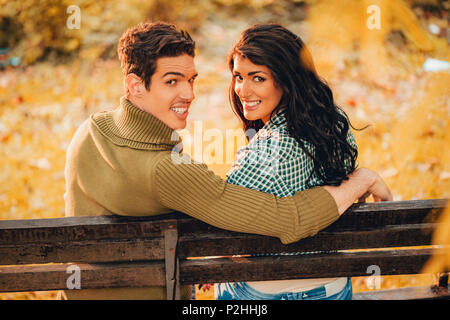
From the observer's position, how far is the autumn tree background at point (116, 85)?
458cm

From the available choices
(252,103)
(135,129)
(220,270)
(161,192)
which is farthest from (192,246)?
(252,103)

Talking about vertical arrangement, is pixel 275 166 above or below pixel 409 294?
above

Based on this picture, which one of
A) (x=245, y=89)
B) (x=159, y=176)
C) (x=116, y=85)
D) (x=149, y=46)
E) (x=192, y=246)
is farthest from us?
(x=116, y=85)

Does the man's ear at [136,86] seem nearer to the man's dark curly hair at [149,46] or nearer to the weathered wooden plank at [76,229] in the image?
the man's dark curly hair at [149,46]

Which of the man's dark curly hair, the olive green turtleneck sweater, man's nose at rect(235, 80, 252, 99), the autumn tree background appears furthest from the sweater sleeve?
the autumn tree background

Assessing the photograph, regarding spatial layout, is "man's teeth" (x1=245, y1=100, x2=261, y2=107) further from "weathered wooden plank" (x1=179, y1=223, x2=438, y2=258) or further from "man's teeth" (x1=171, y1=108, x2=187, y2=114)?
"weathered wooden plank" (x1=179, y1=223, x2=438, y2=258)

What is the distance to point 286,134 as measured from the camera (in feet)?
7.02

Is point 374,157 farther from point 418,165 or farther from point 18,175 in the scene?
point 18,175

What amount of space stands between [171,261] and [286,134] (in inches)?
33.7

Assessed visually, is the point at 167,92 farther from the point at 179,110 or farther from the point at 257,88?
the point at 257,88

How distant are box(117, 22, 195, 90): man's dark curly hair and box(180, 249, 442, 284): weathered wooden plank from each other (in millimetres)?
1016

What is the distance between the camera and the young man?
1826mm

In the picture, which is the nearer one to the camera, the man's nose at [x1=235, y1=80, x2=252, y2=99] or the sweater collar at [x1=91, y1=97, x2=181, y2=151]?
the sweater collar at [x1=91, y1=97, x2=181, y2=151]

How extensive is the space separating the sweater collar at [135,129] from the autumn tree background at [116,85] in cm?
160
